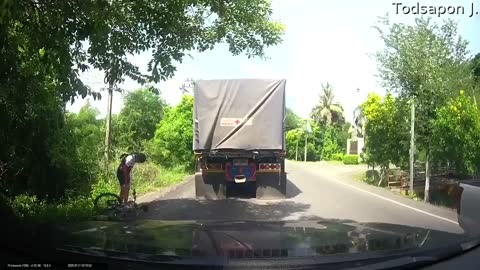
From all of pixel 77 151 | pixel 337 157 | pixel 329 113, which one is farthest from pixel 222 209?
pixel 329 113

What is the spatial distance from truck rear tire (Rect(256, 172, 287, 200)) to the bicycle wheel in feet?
18.3

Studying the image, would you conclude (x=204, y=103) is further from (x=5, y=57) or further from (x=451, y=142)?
(x=451, y=142)

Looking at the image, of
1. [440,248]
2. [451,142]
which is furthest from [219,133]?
[440,248]

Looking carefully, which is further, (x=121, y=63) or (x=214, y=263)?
(x=121, y=63)

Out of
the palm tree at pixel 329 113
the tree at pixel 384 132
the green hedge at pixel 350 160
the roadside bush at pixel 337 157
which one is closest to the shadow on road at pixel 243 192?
the tree at pixel 384 132

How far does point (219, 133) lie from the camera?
13.0 m

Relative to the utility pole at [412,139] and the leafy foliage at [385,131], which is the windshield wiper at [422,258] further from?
the leafy foliage at [385,131]

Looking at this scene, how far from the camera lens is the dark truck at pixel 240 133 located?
12.8 m

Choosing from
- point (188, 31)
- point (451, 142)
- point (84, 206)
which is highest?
point (188, 31)

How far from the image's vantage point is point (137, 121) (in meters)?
15.3

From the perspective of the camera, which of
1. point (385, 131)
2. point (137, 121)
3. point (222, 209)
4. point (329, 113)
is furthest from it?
point (329, 113)

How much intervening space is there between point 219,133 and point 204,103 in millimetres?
842

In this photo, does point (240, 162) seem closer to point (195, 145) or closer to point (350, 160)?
point (195, 145)

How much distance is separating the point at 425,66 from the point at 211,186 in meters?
7.38
